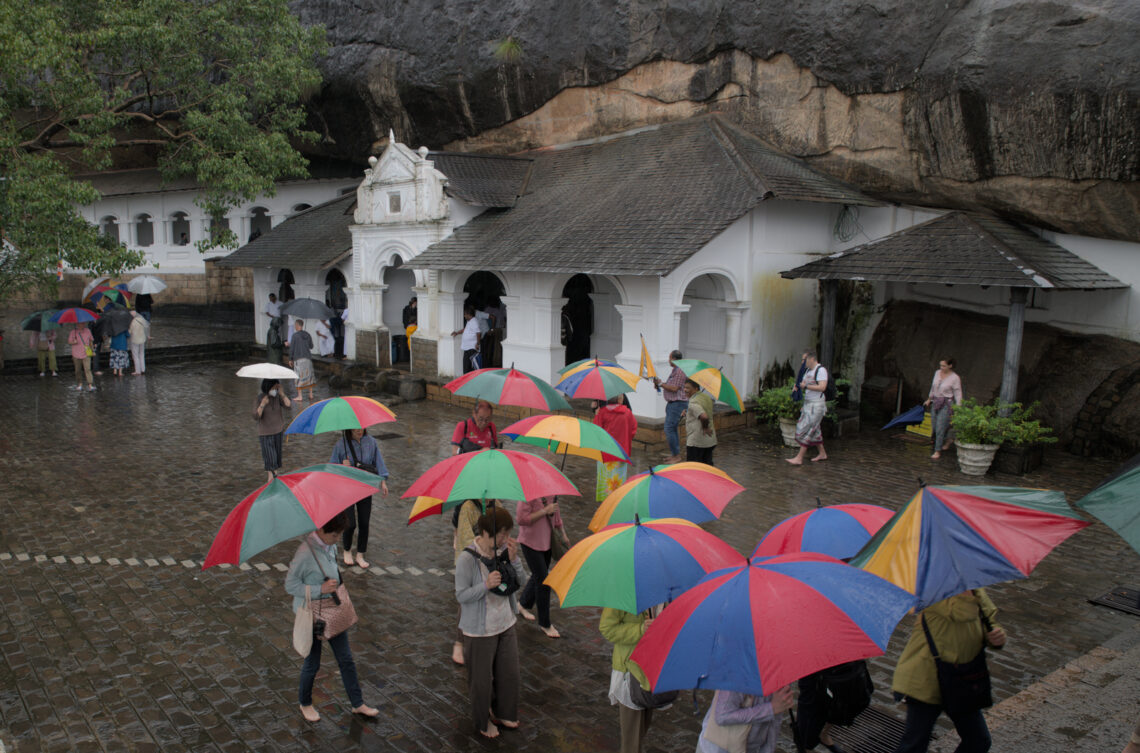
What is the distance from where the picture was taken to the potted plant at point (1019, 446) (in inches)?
485

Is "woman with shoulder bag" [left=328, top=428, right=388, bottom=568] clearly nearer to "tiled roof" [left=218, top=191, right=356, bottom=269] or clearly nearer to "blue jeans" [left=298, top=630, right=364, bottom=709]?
"blue jeans" [left=298, top=630, right=364, bottom=709]

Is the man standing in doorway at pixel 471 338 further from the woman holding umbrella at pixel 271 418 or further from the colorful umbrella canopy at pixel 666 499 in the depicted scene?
the colorful umbrella canopy at pixel 666 499

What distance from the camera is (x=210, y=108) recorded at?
18.9 m

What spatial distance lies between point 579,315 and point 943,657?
1588 cm

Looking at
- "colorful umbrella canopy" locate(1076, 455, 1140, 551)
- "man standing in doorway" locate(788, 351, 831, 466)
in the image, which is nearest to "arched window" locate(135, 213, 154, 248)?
"man standing in doorway" locate(788, 351, 831, 466)

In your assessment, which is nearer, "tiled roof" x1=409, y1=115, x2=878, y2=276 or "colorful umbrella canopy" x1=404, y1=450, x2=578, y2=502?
"colorful umbrella canopy" x1=404, y1=450, x2=578, y2=502

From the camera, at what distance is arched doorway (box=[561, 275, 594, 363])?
20.1 meters

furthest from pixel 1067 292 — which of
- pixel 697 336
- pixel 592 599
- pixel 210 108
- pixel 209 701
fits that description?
pixel 210 108

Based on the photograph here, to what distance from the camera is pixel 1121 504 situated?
4.53 m

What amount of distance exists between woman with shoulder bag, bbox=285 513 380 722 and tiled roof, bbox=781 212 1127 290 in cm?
1010

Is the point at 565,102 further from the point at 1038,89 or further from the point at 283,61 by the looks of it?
the point at 1038,89

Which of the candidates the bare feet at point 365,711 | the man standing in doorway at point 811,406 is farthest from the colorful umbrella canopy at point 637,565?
the man standing in doorway at point 811,406

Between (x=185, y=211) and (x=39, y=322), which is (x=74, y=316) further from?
(x=185, y=211)

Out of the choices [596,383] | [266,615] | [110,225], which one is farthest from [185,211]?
[266,615]
